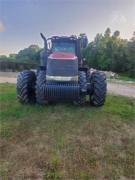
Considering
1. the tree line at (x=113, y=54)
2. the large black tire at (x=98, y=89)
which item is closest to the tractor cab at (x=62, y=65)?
the large black tire at (x=98, y=89)

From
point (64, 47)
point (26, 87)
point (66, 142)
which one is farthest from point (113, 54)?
point (66, 142)

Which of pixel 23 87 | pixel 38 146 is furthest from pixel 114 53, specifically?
pixel 38 146

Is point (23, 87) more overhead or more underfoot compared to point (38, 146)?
more overhead

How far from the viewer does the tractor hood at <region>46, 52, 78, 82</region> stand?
22.6 feet

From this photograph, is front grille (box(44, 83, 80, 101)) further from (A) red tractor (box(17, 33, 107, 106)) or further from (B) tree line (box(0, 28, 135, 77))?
(B) tree line (box(0, 28, 135, 77))

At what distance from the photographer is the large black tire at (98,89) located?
7211 millimetres

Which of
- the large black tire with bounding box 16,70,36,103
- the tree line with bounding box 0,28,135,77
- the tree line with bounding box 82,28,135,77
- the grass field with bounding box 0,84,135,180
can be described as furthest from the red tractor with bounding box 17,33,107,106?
the tree line with bounding box 82,28,135,77

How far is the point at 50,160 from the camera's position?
168 inches

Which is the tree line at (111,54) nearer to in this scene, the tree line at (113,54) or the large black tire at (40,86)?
the tree line at (113,54)

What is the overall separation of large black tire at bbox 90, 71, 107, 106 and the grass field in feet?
0.76

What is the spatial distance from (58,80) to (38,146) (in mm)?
2438

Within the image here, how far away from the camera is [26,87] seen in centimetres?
736

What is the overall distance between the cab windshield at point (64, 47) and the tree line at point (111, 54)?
92.0 feet

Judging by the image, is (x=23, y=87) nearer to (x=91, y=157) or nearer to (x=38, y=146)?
(x=38, y=146)
